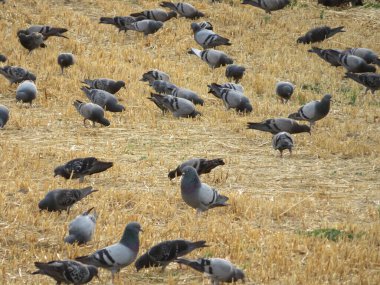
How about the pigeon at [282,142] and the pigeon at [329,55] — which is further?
the pigeon at [329,55]

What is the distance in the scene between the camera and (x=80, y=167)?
35.7 ft

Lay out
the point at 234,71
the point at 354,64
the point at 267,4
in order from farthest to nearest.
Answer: the point at 267,4 < the point at 354,64 < the point at 234,71

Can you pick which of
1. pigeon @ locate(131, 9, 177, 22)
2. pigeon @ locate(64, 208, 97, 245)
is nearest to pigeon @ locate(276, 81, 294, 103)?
pigeon @ locate(131, 9, 177, 22)

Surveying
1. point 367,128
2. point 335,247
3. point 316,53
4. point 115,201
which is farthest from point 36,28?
point 335,247

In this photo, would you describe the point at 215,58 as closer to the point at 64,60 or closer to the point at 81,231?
the point at 64,60

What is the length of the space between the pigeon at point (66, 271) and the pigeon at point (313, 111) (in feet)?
26.7

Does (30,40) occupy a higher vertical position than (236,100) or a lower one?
lower

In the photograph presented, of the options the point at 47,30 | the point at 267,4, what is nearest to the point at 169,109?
the point at 47,30

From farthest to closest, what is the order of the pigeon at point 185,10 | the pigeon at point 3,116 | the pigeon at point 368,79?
the pigeon at point 185,10 < the pigeon at point 368,79 < the pigeon at point 3,116

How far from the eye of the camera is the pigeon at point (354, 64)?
19.6m

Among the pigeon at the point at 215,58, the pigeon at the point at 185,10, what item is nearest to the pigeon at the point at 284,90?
the pigeon at the point at 215,58

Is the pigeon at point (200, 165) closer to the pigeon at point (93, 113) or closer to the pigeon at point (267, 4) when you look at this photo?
the pigeon at point (93, 113)

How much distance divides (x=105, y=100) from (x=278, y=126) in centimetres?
308

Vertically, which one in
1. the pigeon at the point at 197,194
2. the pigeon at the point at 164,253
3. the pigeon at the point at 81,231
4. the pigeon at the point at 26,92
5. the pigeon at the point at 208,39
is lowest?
the pigeon at the point at 208,39
